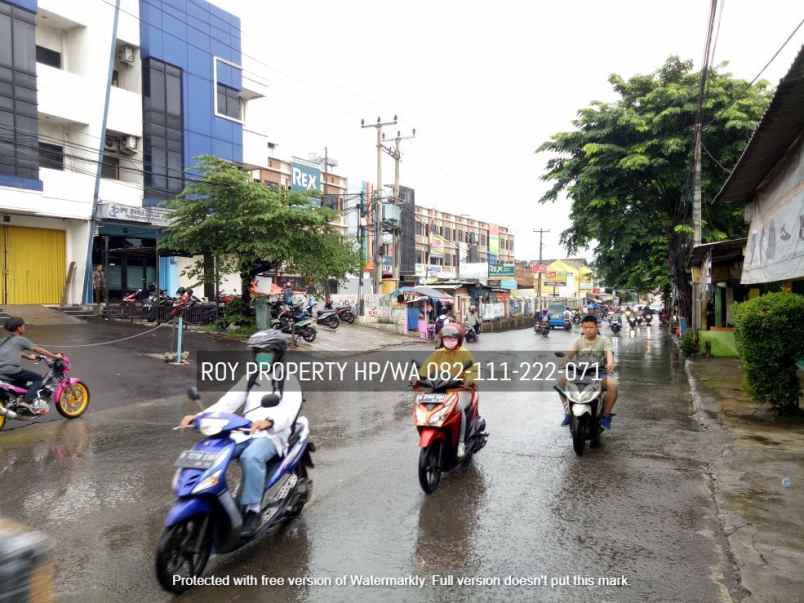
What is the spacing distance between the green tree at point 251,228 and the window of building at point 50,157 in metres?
6.63

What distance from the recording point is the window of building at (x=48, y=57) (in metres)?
21.6

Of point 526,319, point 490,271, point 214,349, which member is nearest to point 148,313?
point 214,349

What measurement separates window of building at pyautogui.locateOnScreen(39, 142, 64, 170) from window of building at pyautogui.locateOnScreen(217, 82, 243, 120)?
25.7ft

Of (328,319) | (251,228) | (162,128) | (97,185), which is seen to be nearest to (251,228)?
(251,228)

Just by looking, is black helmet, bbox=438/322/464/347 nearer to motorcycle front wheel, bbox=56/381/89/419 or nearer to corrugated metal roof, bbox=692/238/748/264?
motorcycle front wheel, bbox=56/381/89/419

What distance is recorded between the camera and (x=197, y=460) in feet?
12.3

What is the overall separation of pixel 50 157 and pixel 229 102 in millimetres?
9061

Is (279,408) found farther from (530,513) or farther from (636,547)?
(636,547)

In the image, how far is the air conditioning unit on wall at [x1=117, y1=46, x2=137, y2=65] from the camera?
23.7m

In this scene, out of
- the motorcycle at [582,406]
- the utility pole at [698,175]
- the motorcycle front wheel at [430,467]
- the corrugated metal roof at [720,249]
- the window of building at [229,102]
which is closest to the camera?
the motorcycle front wheel at [430,467]


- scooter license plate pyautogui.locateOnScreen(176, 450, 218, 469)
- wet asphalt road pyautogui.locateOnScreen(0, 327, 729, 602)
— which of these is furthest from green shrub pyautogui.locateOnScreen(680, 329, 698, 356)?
scooter license plate pyautogui.locateOnScreen(176, 450, 218, 469)

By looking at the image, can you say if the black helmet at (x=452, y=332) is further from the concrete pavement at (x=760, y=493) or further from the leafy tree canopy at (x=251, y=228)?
the leafy tree canopy at (x=251, y=228)

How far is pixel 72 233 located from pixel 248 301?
8.21 metres

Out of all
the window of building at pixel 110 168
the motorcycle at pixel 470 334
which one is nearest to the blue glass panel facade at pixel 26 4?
the window of building at pixel 110 168
